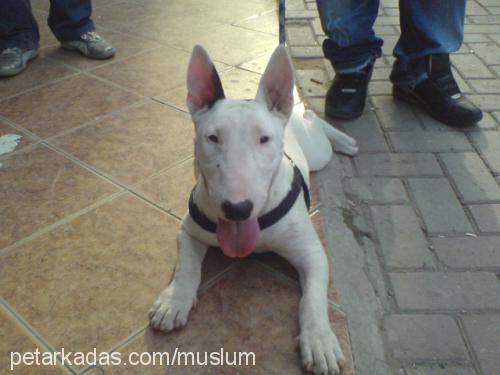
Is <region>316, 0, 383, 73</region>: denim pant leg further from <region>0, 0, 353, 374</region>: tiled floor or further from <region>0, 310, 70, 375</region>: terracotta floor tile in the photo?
<region>0, 310, 70, 375</region>: terracotta floor tile

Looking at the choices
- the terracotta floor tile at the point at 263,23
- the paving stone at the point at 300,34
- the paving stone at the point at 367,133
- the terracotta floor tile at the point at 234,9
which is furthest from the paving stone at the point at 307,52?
the paving stone at the point at 367,133

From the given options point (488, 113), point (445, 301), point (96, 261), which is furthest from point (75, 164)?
point (488, 113)

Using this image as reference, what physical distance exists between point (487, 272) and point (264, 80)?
1.06 m

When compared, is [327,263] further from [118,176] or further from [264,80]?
[118,176]

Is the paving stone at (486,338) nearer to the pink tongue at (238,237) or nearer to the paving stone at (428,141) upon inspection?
the pink tongue at (238,237)

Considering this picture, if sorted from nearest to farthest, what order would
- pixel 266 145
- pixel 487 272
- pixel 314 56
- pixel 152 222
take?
pixel 266 145, pixel 487 272, pixel 152 222, pixel 314 56

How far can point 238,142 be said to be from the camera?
1.46 m

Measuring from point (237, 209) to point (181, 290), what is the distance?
1.41 ft

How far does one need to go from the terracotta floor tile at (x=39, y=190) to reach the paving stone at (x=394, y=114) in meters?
1.57

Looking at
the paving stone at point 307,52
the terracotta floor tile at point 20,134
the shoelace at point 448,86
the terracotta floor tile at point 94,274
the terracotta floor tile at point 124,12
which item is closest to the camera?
the terracotta floor tile at point 94,274

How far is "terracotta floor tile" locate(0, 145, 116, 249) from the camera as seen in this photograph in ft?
6.82

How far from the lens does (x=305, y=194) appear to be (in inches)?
76.2

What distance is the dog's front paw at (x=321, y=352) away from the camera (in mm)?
1416

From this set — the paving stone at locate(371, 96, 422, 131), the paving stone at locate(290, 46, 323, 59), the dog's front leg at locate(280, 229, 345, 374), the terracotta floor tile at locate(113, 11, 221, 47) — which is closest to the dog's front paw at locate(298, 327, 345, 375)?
the dog's front leg at locate(280, 229, 345, 374)
